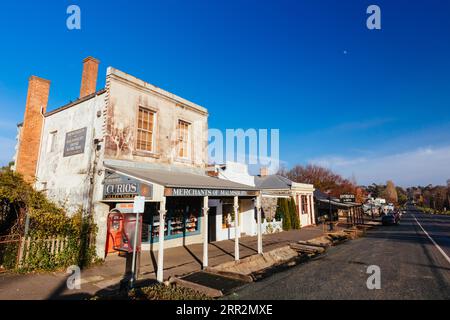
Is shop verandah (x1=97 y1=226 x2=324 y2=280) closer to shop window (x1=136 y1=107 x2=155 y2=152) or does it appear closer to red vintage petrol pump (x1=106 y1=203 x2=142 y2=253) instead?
red vintage petrol pump (x1=106 y1=203 x2=142 y2=253)

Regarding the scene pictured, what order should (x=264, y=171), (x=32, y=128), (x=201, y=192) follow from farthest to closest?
(x=264, y=171) < (x=32, y=128) < (x=201, y=192)

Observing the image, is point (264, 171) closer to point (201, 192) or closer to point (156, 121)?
point (156, 121)

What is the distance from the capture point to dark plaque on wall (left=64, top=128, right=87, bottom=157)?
1164cm

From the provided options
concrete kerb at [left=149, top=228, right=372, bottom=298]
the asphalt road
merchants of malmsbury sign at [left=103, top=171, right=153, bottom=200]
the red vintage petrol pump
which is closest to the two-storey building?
merchants of malmsbury sign at [left=103, top=171, right=153, bottom=200]

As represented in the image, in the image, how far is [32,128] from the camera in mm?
14164

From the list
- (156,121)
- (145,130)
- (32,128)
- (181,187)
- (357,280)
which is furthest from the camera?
(32,128)

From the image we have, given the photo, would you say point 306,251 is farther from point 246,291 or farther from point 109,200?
point 109,200

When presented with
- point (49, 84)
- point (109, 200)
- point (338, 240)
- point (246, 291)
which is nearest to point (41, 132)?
point (49, 84)

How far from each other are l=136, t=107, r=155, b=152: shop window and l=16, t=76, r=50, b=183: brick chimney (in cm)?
641

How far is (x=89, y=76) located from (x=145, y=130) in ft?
A: 14.9

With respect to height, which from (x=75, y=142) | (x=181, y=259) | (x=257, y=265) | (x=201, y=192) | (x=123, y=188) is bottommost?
(x=257, y=265)

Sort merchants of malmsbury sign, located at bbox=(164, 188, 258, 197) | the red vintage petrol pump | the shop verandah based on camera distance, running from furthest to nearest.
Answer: the red vintage petrol pump → the shop verandah → merchants of malmsbury sign, located at bbox=(164, 188, 258, 197)

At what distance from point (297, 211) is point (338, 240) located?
732cm

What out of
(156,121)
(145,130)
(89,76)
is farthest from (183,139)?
(89,76)
